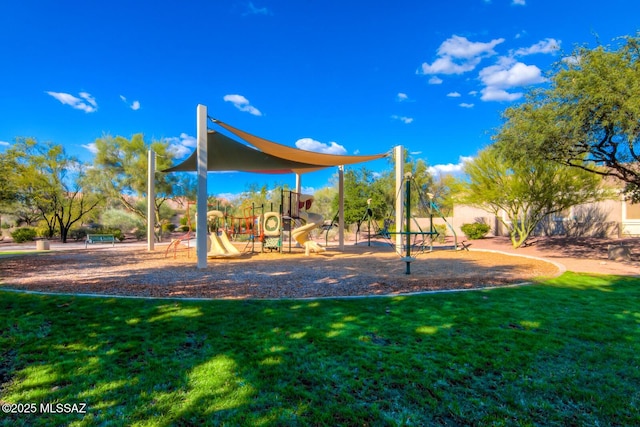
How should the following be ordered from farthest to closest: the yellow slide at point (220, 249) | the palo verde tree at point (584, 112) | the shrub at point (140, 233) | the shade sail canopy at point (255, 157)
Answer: the shrub at point (140, 233)
the yellow slide at point (220, 249)
the shade sail canopy at point (255, 157)
the palo verde tree at point (584, 112)

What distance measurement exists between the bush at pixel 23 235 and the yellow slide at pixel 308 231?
57.2 feet

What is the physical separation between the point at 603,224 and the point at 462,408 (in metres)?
21.9

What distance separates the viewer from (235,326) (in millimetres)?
3402

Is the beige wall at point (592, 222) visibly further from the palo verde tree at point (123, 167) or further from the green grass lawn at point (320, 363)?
the palo verde tree at point (123, 167)

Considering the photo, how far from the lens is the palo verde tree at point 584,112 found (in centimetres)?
679

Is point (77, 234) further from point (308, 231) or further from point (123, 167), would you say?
point (308, 231)

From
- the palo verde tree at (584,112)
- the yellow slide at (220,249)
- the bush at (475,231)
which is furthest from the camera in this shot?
the bush at (475,231)

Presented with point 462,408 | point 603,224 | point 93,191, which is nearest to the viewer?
point 462,408

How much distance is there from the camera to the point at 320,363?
2.64 meters

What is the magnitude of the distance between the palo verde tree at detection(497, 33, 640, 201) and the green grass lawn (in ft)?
16.2

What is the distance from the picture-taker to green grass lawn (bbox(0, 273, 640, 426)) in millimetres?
2035

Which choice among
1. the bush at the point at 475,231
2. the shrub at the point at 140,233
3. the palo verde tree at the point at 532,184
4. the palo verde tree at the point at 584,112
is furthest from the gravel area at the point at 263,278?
the shrub at the point at 140,233

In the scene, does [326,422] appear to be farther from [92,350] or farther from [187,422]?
[92,350]

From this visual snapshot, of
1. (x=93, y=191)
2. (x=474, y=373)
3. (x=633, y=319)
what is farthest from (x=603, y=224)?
(x=93, y=191)
